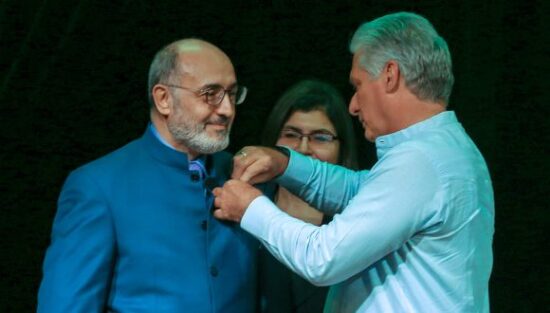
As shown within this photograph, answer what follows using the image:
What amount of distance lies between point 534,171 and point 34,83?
6.51 ft

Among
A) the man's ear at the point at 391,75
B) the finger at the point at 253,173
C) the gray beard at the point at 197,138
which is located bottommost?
the finger at the point at 253,173

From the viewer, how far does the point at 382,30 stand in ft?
7.30

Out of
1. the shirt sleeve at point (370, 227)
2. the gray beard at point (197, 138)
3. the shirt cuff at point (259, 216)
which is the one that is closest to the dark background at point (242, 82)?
the gray beard at point (197, 138)

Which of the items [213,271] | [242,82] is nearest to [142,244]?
[213,271]

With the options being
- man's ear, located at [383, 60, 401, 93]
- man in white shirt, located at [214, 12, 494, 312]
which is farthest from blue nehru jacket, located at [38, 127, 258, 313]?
man's ear, located at [383, 60, 401, 93]

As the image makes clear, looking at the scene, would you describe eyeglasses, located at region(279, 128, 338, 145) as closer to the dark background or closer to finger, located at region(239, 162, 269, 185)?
the dark background

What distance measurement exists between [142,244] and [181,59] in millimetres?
500

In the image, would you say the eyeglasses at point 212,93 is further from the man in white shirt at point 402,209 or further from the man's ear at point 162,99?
the man in white shirt at point 402,209

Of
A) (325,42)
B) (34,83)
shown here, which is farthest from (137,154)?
(325,42)

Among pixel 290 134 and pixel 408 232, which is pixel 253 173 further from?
pixel 290 134

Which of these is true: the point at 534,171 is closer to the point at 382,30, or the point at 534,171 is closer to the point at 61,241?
the point at 382,30

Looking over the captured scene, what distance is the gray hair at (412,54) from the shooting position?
2.17 metres

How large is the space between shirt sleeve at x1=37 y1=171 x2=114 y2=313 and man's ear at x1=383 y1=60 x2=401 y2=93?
0.77 m

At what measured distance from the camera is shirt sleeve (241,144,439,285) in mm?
2055
